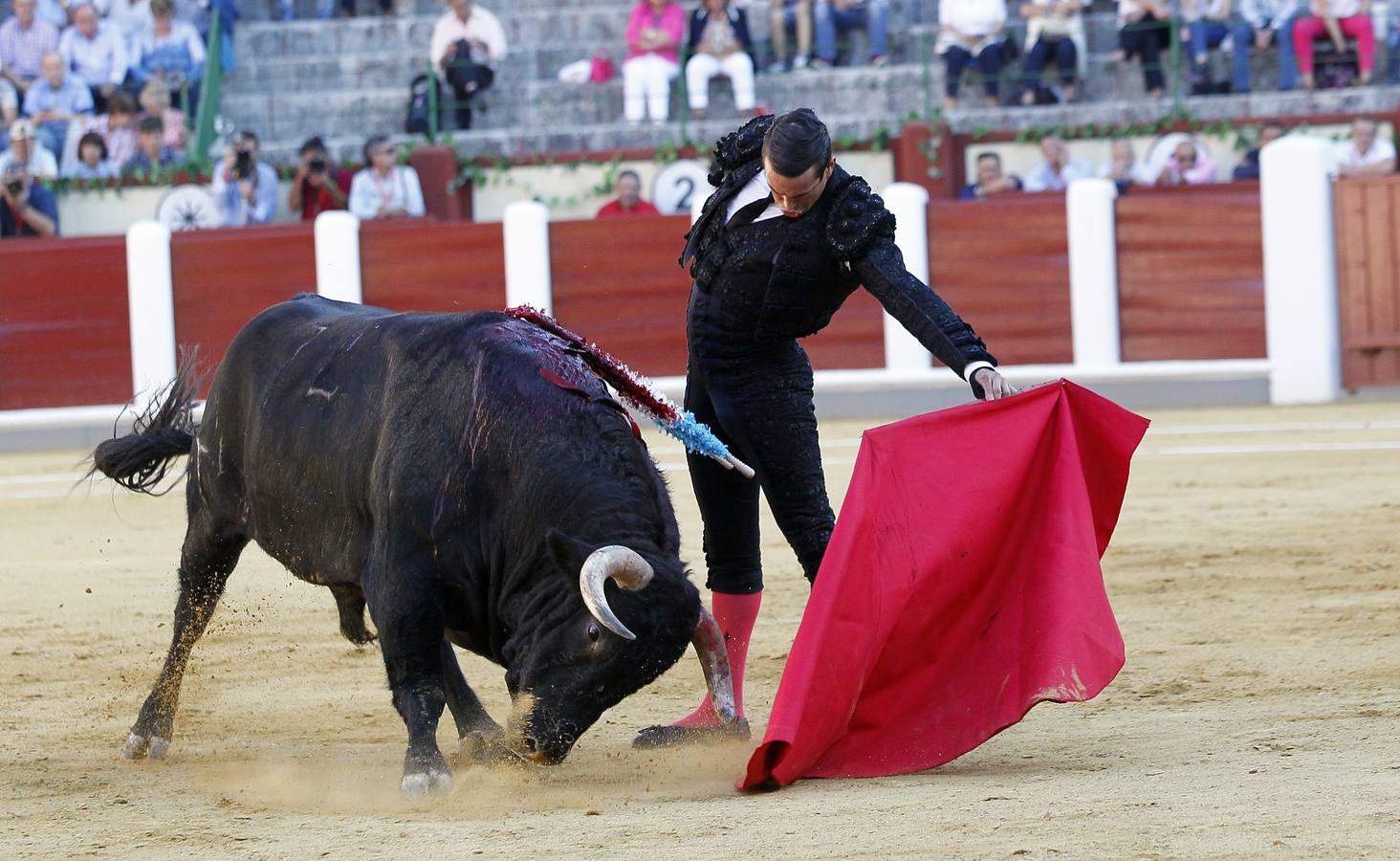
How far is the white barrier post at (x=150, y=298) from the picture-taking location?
10.1 meters

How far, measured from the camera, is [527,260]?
10.1 metres

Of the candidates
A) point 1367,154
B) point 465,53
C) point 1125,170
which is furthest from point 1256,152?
point 465,53

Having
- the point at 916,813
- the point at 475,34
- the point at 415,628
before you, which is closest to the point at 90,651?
the point at 415,628

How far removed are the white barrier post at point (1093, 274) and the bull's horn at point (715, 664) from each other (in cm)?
689

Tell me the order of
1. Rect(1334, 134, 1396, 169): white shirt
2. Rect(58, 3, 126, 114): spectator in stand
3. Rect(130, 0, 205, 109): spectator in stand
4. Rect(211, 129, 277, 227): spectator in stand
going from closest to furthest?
1. Rect(1334, 134, 1396, 169): white shirt
2. Rect(211, 129, 277, 227): spectator in stand
3. Rect(58, 3, 126, 114): spectator in stand
4. Rect(130, 0, 205, 109): spectator in stand

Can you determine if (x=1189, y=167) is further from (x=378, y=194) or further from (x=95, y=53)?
(x=95, y=53)

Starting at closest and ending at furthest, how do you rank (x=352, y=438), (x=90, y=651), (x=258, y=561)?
(x=352, y=438) → (x=90, y=651) → (x=258, y=561)

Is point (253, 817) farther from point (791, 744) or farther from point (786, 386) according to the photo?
point (786, 386)

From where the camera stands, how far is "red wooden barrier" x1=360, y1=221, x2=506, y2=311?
10.1 m

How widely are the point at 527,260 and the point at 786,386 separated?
679 centimetres

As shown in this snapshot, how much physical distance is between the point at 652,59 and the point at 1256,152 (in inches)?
139

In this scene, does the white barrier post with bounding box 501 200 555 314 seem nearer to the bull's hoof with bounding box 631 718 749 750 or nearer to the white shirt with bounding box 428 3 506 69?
the white shirt with bounding box 428 3 506 69

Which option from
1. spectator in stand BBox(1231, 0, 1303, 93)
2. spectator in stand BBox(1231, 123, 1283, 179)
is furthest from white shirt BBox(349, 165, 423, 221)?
spectator in stand BBox(1231, 0, 1303, 93)

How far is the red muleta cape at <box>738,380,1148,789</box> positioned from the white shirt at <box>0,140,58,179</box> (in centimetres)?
878
